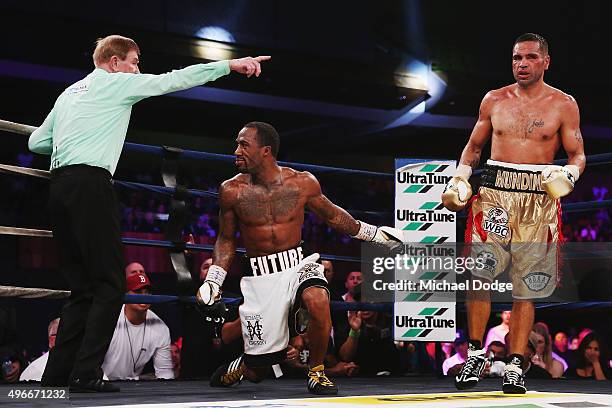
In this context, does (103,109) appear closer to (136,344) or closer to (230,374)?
(230,374)

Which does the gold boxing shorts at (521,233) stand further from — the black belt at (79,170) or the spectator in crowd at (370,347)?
the black belt at (79,170)

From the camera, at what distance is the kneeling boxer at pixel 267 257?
3.03 metres

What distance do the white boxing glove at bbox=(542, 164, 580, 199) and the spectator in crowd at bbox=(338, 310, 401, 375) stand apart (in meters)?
1.37

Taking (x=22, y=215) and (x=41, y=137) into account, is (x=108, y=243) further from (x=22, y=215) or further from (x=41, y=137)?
(x=22, y=215)

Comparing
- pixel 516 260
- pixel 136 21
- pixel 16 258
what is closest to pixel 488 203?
pixel 516 260

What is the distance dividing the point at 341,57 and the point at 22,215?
181 inches

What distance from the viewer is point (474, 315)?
10.7 feet

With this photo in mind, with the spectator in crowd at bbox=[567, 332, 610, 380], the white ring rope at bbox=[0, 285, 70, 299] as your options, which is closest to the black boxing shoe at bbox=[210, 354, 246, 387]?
the white ring rope at bbox=[0, 285, 70, 299]

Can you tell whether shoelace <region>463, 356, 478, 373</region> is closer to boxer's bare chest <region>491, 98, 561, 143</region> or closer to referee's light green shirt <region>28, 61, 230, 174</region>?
boxer's bare chest <region>491, 98, 561, 143</region>

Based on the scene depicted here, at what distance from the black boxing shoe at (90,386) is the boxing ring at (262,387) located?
5 cm

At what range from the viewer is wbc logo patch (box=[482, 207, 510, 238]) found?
3.24m

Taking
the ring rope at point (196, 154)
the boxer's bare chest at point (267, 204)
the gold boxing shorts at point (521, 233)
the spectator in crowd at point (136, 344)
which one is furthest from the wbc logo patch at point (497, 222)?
the spectator in crowd at point (136, 344)

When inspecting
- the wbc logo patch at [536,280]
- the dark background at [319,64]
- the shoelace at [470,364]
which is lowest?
the shoelace at [470,364]

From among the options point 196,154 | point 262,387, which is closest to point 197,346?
point 262,387
